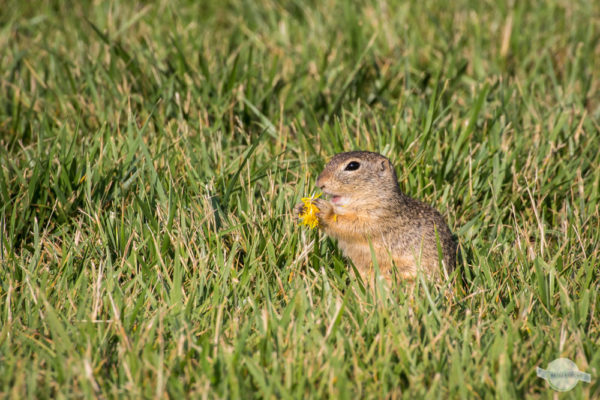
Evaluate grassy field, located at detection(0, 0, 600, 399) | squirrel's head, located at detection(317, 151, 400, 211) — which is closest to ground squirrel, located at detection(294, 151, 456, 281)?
squirrel's head, located at detection(317, 151, 400, 211)

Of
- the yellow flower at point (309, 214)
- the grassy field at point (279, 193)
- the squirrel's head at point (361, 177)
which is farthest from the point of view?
the squirrel's head at point (361, 177)

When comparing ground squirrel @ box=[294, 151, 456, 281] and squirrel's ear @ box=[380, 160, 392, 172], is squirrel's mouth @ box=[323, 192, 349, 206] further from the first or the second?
squirrel's ear @ box=[380, 160, 392, 172]

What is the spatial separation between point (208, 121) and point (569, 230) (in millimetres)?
2175

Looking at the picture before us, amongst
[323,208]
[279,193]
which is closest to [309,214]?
[323,208]

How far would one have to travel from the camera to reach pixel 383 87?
4.76 meters

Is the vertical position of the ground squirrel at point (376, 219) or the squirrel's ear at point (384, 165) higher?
the squirrel's ear at point (384, 165)

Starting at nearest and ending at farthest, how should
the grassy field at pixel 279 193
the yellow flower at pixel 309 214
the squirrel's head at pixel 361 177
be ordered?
the grassy field at pixel 279 193, the yellow flower at pixel 309 214, the squirrel's head at pixel 361 177

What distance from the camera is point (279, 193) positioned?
11.6ft

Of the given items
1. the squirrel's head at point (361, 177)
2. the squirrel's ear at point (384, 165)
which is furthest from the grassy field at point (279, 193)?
the squirrel's ear at point (384, 165)

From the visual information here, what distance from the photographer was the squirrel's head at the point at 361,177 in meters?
3.33

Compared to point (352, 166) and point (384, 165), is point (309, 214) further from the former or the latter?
point (384, 165)

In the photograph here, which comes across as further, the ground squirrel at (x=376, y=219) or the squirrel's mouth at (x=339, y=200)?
the squirrel's mouth at (x=339, y=200)

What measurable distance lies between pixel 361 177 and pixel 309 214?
0.32 m

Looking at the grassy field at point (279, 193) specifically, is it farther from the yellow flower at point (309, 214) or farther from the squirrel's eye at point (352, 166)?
the squirrel's eye at point (352, 166)
